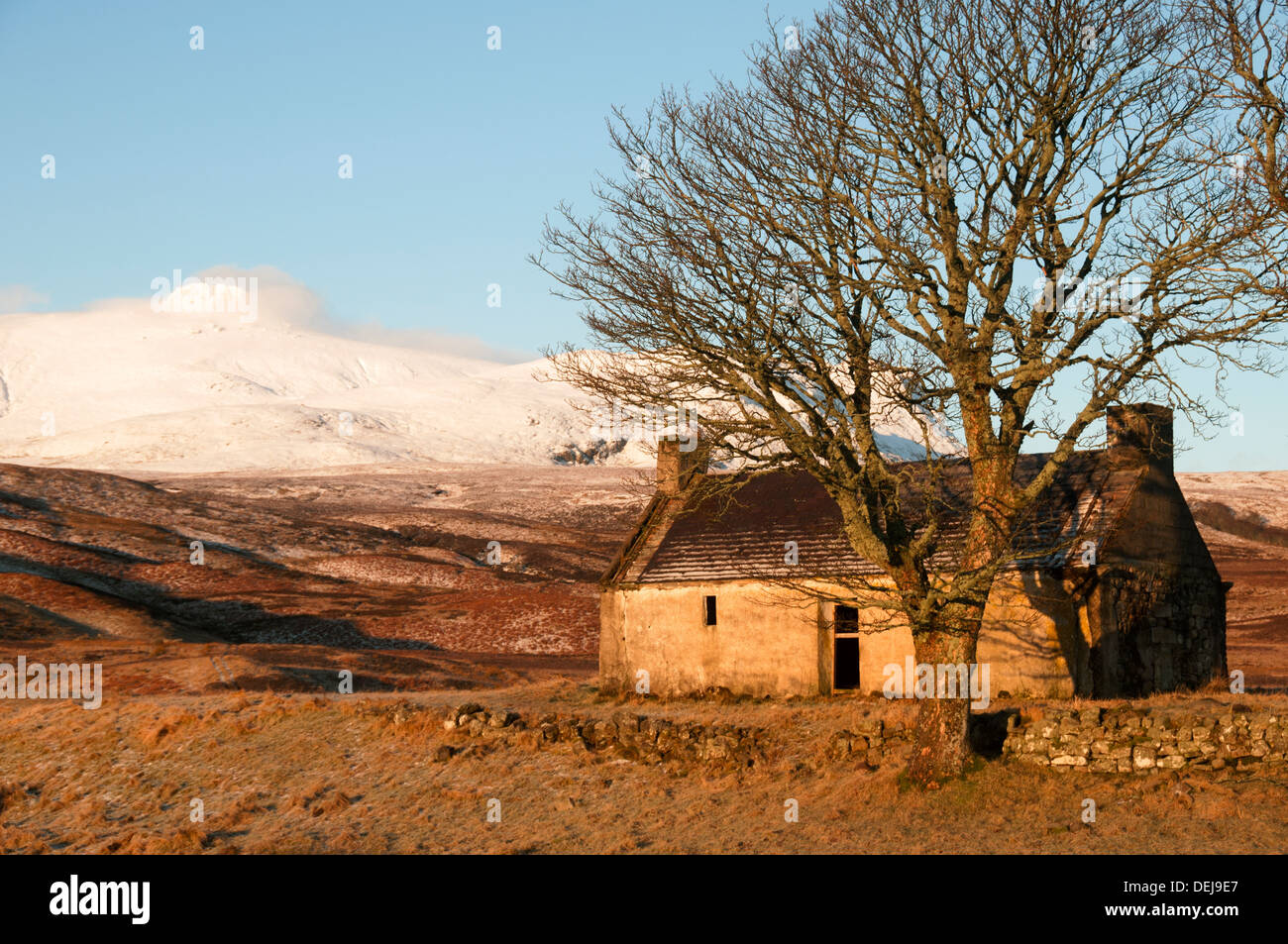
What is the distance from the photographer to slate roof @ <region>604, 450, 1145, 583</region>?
26.6 m

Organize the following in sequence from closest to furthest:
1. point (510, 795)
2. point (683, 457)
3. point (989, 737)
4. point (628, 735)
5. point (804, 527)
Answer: point (989, 737), point (510, 795), point (683, 457), point (628, 735), point (804, 527)

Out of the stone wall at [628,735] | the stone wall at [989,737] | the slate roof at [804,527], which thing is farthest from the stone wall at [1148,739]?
the slate roof at [804,527]

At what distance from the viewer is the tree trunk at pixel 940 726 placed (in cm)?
1877

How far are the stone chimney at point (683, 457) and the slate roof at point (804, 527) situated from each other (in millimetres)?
944

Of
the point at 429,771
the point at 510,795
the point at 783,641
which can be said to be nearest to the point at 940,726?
the point at 510,795

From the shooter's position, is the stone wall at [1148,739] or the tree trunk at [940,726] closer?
the stone wall at [1148,739]

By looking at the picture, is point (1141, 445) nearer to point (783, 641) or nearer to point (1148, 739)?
point (783, 641)

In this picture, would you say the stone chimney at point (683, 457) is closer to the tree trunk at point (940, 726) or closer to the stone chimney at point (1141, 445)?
the tree trunk at point (940, 726)

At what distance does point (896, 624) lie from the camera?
76.6 ft

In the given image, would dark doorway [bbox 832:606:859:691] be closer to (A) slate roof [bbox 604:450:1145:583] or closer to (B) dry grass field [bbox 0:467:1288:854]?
(A) slate roof [bbox 604:450:1145:583]

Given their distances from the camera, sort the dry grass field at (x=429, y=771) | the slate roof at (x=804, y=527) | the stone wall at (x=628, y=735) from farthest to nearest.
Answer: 1. the slate roof at (x=804, y=527)
2. the stone wall at (x=628, y=735)
3. the dry grass field at (x=429, y=771)

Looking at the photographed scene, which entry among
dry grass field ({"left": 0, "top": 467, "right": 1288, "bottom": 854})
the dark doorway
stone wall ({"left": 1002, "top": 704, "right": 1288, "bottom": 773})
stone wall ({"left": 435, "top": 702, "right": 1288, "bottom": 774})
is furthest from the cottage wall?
stone wall ({"left": 1002, "top": 704, "right": 1288, "bottom": 773})

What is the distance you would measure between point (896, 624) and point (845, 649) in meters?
12.6
